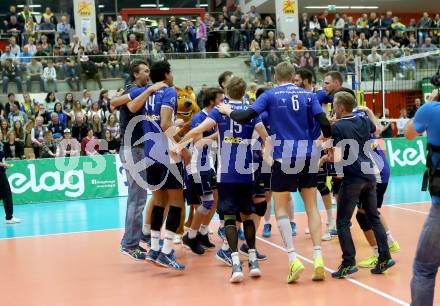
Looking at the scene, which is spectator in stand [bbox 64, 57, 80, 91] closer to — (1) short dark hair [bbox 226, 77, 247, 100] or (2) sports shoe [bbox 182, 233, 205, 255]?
(2) sports shoe [bbox 182, 233, 205, 255]

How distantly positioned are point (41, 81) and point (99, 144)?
10.9ft

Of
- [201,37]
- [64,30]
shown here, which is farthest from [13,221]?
[201,37]

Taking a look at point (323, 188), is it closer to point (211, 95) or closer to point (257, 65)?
point (211, 95)

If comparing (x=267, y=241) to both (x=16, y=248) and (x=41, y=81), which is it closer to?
(x=16, y=248)

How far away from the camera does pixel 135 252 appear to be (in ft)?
23.2

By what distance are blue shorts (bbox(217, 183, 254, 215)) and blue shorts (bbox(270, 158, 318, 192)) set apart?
299 mm

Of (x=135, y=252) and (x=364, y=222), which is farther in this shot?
(x=135, y=252)

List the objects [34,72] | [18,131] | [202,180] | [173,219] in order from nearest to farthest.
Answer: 1. [173,219]
2. [202,180]
3. [18,131]
4. [34,72]

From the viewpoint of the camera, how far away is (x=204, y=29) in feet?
71.9

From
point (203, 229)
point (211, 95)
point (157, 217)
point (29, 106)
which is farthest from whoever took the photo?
point (29, 106)

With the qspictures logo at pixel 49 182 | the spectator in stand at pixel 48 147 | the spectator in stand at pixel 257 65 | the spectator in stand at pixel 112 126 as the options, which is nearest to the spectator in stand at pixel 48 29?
the spectator in stand at pixel 112 126

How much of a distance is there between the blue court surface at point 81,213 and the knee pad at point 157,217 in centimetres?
329

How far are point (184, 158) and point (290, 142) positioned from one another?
50.9 inches

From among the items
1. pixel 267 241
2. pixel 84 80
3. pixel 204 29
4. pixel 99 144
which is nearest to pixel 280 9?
pixel 204 29
